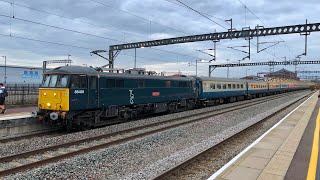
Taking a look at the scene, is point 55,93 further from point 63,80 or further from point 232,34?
point 232,34

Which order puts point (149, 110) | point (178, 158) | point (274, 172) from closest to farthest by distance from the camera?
point (274, 172) < point (178, 158) < point (149, 110)

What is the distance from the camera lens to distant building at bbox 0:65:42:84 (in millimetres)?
61906

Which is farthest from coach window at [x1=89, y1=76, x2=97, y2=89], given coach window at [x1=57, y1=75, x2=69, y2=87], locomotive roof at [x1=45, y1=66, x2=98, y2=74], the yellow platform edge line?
the yellow platform edge line

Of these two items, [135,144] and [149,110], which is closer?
[135,144]

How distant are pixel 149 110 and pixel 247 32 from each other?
13382 millimetres

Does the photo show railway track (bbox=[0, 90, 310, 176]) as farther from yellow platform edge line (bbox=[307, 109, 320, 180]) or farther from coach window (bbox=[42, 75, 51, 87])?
yellow platform edge line (bbox=[307, 109, 320, 180])

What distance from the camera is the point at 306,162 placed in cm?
890

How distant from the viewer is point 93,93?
16641mm

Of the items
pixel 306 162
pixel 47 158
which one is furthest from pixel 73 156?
pixel 306 162

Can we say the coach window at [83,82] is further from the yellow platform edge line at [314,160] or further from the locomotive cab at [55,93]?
the yellow platform edge line at [314,160]

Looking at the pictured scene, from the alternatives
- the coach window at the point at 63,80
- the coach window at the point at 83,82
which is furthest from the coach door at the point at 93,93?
the coach window at the point at 63,80

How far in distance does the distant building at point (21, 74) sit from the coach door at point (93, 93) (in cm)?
4979

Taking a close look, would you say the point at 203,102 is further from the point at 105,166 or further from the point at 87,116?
the point at 105,166

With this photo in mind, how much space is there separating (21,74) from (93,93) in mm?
52823
